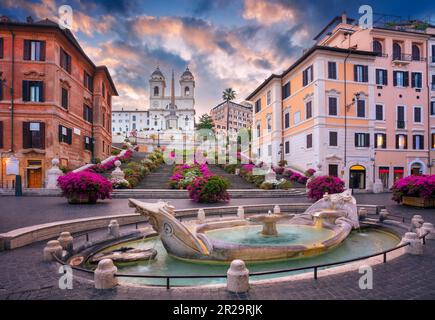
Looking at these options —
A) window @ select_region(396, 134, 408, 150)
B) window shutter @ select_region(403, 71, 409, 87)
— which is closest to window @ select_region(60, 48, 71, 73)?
window @ select_region(396, 134, 408, 150)

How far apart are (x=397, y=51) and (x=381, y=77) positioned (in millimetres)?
4623

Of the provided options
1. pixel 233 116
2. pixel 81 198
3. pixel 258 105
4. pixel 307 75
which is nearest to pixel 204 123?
pixel 258 105

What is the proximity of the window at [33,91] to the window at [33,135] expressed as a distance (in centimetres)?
251

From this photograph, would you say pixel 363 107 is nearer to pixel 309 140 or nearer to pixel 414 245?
pixel 309 140

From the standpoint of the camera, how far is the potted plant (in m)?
15.8

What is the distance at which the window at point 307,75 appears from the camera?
105ft

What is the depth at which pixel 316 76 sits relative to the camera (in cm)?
3092

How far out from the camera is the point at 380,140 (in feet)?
108

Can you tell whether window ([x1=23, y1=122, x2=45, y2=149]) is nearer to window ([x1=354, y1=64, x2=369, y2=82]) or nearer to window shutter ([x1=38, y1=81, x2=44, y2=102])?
window shutter ([x1=38, y1=81, x2=44, y2=102])

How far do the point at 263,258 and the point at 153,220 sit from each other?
3086 millimetres

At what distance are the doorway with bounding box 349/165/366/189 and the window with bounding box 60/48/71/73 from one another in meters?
34.1

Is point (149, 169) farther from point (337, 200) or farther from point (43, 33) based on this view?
point (337, 200)

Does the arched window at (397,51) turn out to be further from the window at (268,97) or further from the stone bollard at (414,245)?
the stone bollard at (414,245)
